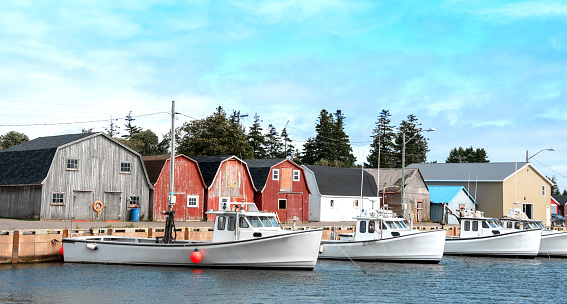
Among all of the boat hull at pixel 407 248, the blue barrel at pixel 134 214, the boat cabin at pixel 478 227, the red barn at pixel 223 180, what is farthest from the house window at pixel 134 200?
the boat cabin at pixel 478 227

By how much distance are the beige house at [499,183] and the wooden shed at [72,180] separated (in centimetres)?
3807

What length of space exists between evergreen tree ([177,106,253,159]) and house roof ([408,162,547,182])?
23.6 metres

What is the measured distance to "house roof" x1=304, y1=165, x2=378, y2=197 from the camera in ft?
→ 192

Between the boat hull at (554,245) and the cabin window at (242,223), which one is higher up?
the cabin window at (242,223)

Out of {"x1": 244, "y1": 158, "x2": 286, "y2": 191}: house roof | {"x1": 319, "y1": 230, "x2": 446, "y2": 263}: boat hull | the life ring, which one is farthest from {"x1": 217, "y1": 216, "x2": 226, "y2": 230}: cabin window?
{"x1": 244, "y1": 158, "x2": 286, "y2": 191}: house roof

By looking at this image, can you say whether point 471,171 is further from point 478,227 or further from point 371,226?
point 371,226

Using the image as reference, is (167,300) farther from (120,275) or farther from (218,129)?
(218,129)

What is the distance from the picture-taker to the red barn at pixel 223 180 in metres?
50.4

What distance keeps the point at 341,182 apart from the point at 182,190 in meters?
18.2

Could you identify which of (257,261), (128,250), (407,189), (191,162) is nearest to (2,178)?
(191,162)

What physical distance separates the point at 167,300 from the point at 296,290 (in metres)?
4.74

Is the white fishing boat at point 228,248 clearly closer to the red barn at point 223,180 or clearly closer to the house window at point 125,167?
the house window at point 125,167

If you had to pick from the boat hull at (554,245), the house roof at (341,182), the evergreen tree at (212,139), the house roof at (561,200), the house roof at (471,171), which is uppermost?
the evergreen tree at (212,139)

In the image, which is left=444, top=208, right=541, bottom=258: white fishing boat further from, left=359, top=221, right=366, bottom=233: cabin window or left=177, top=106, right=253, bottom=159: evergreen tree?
left=177, top=106, right=253, bottom=159: evergreen tree
